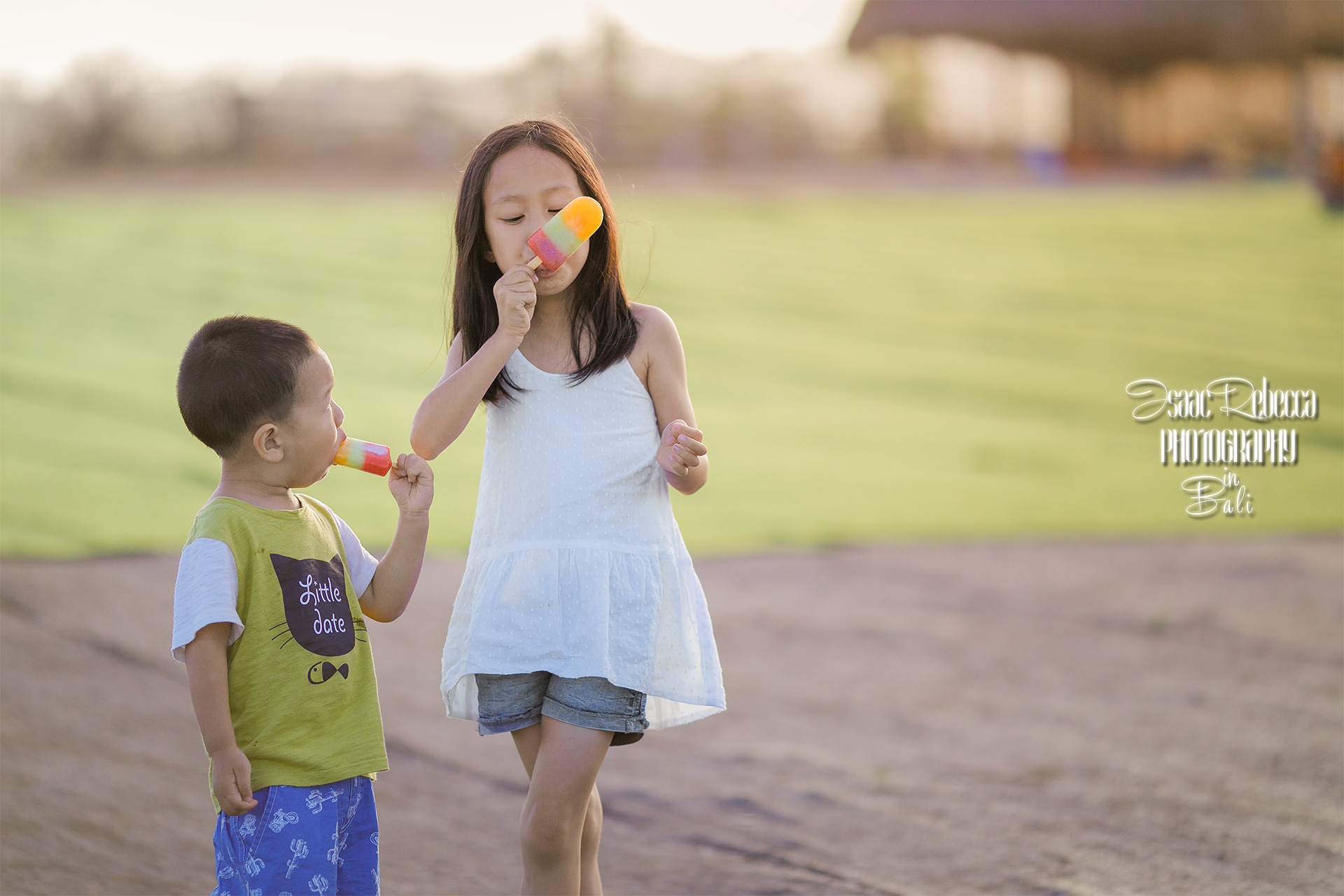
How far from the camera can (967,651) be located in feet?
16.0

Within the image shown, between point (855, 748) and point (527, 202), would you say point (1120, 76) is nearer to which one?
point (855, 748)

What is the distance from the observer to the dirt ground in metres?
2.88

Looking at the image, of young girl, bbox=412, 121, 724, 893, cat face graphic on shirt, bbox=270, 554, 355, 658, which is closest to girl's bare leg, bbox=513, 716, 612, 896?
young girl, bbox=412, 121, 724, 893

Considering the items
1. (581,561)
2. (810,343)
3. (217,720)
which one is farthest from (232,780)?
(810,343)

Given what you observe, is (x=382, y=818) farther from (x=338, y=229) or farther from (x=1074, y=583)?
(x=338, y=229)

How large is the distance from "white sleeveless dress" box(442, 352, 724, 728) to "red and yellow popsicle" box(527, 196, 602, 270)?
0.74 feet

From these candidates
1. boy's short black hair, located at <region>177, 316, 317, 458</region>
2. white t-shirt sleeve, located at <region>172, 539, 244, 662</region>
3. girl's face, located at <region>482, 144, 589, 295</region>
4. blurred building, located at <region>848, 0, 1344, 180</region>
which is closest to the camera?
white t-shirt sleeve, located at <region>172, 539, 244, 662</region>

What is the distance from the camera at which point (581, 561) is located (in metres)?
2.06

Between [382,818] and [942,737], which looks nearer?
[382,818]

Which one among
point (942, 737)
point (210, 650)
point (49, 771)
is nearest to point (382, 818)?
point (49, 771)

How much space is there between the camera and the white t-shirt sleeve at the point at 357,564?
2061 millimetres

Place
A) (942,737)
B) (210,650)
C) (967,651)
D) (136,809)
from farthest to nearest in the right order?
(967,651), (942,737), (136,809), (210,650)

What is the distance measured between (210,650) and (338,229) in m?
12.4

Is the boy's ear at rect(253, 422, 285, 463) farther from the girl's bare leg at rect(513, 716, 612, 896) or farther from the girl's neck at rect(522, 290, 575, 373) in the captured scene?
the girl's bare leg at rect(513, 716, 612, 896)
